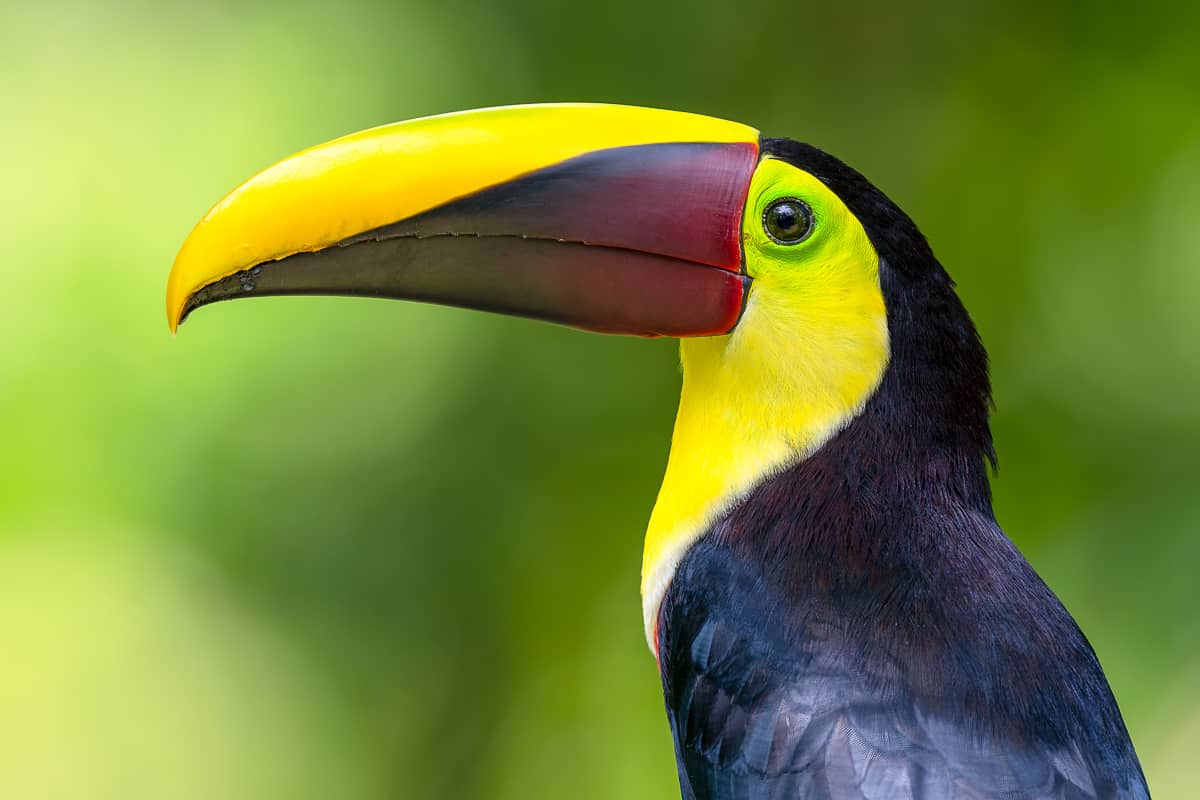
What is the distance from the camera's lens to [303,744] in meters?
4.54

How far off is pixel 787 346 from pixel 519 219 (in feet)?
1.45

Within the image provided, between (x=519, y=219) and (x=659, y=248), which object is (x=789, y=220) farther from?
(x=519, y=219)

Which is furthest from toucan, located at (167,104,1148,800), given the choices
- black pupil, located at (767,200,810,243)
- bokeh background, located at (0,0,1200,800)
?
bokeh background, located at (0,0,1200,800)

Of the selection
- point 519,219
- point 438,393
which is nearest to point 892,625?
point 519,219

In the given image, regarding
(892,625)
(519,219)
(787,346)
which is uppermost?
(519,219)

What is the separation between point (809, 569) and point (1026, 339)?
9.10 ft

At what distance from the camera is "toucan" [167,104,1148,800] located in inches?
70.1

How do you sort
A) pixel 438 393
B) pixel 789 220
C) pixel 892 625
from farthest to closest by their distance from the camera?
pixel 438 393 → pixel 789 220 → pixel 892 625

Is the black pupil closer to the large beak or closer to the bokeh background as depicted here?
the large beak

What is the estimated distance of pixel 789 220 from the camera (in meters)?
1.88

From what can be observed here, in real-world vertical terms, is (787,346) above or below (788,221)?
below

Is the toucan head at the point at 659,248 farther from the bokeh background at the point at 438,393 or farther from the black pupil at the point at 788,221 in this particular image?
the bokeh background at the point at 438,393

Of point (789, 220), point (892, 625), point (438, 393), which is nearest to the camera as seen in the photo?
point (892, 625)

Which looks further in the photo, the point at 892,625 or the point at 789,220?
the point at 789,220
